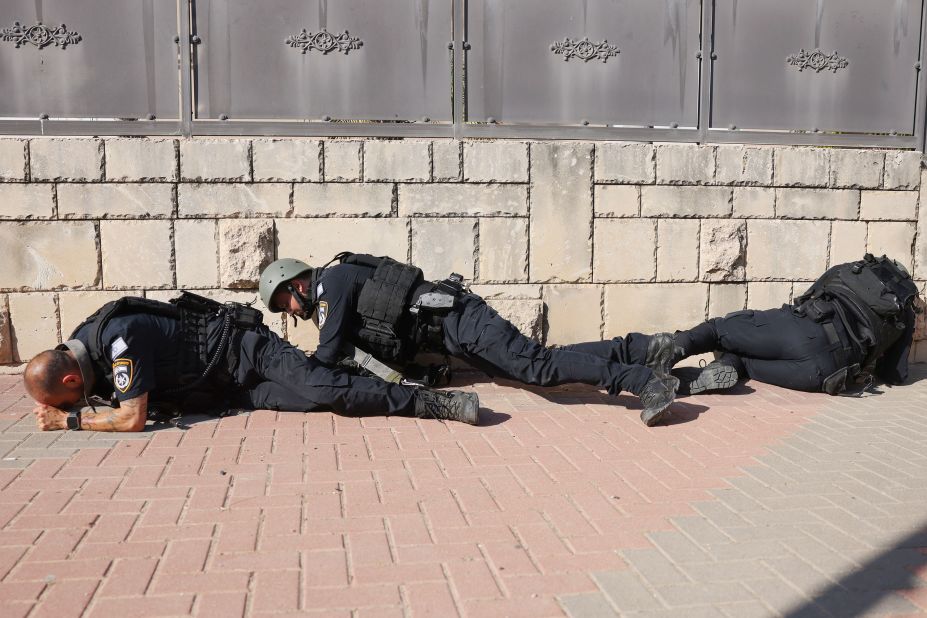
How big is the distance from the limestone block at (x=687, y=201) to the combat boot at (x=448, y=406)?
265cm

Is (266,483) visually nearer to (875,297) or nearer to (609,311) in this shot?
(609,311)

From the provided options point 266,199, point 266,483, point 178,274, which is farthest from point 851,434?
point 178,274

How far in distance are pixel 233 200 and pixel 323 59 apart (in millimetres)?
1384

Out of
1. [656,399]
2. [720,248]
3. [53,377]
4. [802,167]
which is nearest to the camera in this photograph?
[53,377]

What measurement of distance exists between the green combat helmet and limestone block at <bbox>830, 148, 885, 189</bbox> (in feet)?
15.8

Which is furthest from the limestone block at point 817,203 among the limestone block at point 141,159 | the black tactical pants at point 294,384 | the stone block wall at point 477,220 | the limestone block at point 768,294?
the limestone block at point 141,159

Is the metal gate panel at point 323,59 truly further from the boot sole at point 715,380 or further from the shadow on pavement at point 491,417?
the boot sole at point 715,380

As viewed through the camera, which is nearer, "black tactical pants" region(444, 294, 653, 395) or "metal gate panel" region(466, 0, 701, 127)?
"black tactical pants" region(444, 294, 653, 395)

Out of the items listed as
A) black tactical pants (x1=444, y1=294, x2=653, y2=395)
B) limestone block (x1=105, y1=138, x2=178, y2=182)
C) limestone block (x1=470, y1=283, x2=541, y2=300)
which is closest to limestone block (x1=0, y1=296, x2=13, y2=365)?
limestone block (x1=105, y1=138, x2=178, y2=182)

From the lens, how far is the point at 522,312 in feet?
20.8

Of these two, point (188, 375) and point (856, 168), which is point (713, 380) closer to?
point (856, 168)

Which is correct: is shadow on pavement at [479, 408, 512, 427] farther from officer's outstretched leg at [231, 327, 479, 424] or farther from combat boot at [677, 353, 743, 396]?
combat boot at [677, 353, 743, 396]

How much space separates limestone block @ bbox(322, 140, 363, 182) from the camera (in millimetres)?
6059

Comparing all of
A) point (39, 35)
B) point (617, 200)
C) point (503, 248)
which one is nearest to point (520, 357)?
point (503, 248)
